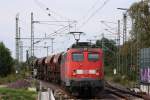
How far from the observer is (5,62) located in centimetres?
7850

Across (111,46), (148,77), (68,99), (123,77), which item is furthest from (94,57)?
(111,46)

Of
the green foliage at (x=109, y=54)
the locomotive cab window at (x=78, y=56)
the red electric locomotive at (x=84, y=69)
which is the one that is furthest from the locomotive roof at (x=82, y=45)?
the green foliage at (x=109, y=54)

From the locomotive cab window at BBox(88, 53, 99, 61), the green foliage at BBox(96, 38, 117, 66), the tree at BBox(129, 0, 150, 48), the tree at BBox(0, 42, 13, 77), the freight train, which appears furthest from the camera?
the green foliage at BBox(96, 38, 117, 66)

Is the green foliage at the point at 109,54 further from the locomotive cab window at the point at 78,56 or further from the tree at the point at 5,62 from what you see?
the locomotive cab window at the point at 78,56

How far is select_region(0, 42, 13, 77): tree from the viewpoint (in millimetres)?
77312

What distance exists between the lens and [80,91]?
3334 centimetres

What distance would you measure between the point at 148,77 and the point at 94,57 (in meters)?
6.78

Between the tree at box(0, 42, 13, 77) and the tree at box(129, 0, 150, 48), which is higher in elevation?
the tree at box(129, 0, 150, 48)

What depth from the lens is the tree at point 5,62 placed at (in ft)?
254

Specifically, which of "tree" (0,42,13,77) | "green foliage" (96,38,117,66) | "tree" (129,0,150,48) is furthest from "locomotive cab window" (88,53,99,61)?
"green foliage" (96,38,117,66)

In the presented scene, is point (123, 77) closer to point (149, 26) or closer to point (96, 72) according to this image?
point (149, 26)

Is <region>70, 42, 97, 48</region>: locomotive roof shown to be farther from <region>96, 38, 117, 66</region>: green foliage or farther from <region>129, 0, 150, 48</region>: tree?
<region>96, 38, 117, 66</region>: green foliage

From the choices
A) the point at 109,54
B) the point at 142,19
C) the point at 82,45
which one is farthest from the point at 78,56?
the point at 109,54

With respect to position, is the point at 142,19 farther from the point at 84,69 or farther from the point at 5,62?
the point at 84,69
